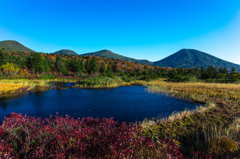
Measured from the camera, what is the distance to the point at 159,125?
7.93m

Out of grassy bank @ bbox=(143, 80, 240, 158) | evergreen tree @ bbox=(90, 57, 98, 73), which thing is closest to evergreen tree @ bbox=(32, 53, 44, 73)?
evergreen tree @ bbox=(90, 57, 98, 73)

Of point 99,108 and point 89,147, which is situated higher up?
point 89,147

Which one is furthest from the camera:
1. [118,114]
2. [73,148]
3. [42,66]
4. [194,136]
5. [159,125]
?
[42,66]

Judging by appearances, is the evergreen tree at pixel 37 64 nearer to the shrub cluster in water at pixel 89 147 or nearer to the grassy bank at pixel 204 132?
the shrub cluster in water at pixel 89 147

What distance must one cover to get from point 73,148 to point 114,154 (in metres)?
1.76

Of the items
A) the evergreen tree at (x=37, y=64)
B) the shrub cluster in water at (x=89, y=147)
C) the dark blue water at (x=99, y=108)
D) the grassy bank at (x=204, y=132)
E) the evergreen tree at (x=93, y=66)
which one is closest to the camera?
the shrub cluster in water at (x=89, y=147)

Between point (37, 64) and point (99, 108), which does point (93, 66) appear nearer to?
point (37, 64)

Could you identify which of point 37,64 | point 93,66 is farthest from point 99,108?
point 37,64

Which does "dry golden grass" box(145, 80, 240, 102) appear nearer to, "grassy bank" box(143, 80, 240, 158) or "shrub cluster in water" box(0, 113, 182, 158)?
"grassy bank" box(143, 80, 240, 158)

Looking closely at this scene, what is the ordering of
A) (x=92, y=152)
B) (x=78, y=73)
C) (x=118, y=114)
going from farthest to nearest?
(x=78, y=73) → (x=118, y=114) → (x=92, y=152)

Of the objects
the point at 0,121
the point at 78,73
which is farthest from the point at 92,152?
the point at 78,73

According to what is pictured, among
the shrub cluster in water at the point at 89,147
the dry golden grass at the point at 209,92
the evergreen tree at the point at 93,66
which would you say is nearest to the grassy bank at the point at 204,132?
the shrub cluster in water at the point at 89,147

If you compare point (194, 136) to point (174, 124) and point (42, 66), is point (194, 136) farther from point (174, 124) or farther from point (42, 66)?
point (42, 66)

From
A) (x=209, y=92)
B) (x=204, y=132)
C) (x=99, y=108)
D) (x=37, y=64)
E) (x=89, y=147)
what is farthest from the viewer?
(x=37, y=64)
